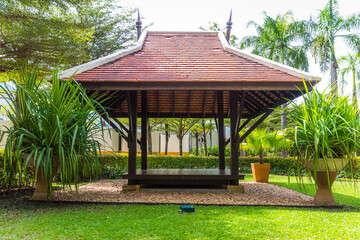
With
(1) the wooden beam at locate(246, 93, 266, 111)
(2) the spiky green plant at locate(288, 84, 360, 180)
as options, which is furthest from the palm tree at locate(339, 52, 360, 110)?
(2) the spiky green plant at locate(288, 84, 360, 180)

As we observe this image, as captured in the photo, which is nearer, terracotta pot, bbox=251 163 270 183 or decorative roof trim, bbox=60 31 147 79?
decorative roof trim, bbox=60 31 147 79

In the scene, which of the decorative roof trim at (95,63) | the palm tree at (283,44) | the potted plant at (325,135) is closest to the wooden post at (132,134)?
the decorative roof trim at (95,63)

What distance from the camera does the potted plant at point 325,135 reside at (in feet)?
14.8

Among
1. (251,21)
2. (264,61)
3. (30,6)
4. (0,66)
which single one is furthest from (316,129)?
(251,21)

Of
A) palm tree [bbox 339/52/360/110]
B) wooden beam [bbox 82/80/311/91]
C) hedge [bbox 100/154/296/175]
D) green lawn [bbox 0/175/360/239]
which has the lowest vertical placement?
green lawn [bbox 0/175/360/239]

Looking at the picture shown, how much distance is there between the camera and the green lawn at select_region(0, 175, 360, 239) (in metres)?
3.14

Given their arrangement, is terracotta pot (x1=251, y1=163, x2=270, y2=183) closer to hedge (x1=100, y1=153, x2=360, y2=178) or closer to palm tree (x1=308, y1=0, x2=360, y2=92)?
hedge (x1=100, y1=153, x2=360, y2=178)

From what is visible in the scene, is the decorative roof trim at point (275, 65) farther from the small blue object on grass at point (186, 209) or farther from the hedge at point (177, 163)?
the hedge at point (177, 163)

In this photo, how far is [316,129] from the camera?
4473 mm

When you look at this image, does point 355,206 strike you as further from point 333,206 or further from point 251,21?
point 251,21

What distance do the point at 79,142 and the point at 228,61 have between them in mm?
3677

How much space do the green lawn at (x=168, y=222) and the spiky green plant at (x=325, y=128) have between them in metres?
0.81

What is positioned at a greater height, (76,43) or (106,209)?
(76,43)

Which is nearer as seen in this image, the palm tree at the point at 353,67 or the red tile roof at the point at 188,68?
the red tile roof at the point at 188,68
